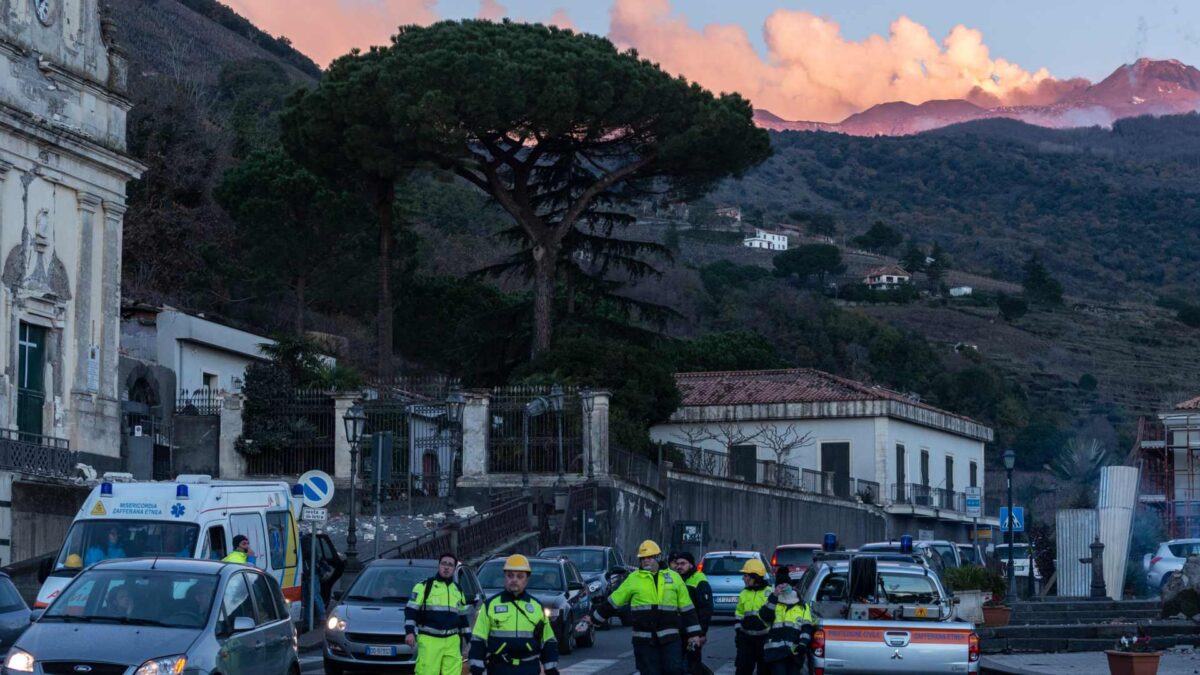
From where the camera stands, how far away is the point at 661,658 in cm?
1636

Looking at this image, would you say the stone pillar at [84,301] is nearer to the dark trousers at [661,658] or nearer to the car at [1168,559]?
the car at [1168,559]

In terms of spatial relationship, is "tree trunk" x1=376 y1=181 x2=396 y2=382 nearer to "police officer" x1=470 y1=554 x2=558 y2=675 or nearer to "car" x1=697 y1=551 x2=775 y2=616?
"car" x1=697 y1=551 x2=775 y2=616

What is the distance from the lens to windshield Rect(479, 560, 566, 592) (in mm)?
26031

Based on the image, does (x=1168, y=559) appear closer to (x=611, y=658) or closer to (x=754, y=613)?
(x=611, y=658)

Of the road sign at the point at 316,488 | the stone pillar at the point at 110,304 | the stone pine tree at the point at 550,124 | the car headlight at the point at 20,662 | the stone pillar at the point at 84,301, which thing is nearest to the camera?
the car headlight at the point at 20,662

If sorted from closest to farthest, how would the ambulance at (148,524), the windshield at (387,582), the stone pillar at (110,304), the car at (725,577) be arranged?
the ambulance at (148,524), the windshield at (387,582), the car at (725,577), the stone pillar at (110,304)

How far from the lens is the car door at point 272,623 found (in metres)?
15.2

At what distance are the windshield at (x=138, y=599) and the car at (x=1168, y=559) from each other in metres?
28.3

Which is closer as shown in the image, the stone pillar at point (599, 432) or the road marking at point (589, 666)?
the road marking at point (589, 666)

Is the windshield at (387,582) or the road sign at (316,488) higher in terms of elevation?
the road sign at (316,488)

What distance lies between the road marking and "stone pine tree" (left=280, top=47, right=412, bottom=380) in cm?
2775

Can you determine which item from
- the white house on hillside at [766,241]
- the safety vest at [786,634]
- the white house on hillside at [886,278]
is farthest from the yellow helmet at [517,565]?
the white house on hillside at [766,241]

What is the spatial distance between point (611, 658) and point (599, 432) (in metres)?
17.9

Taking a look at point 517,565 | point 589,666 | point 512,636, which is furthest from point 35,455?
point 512,636
